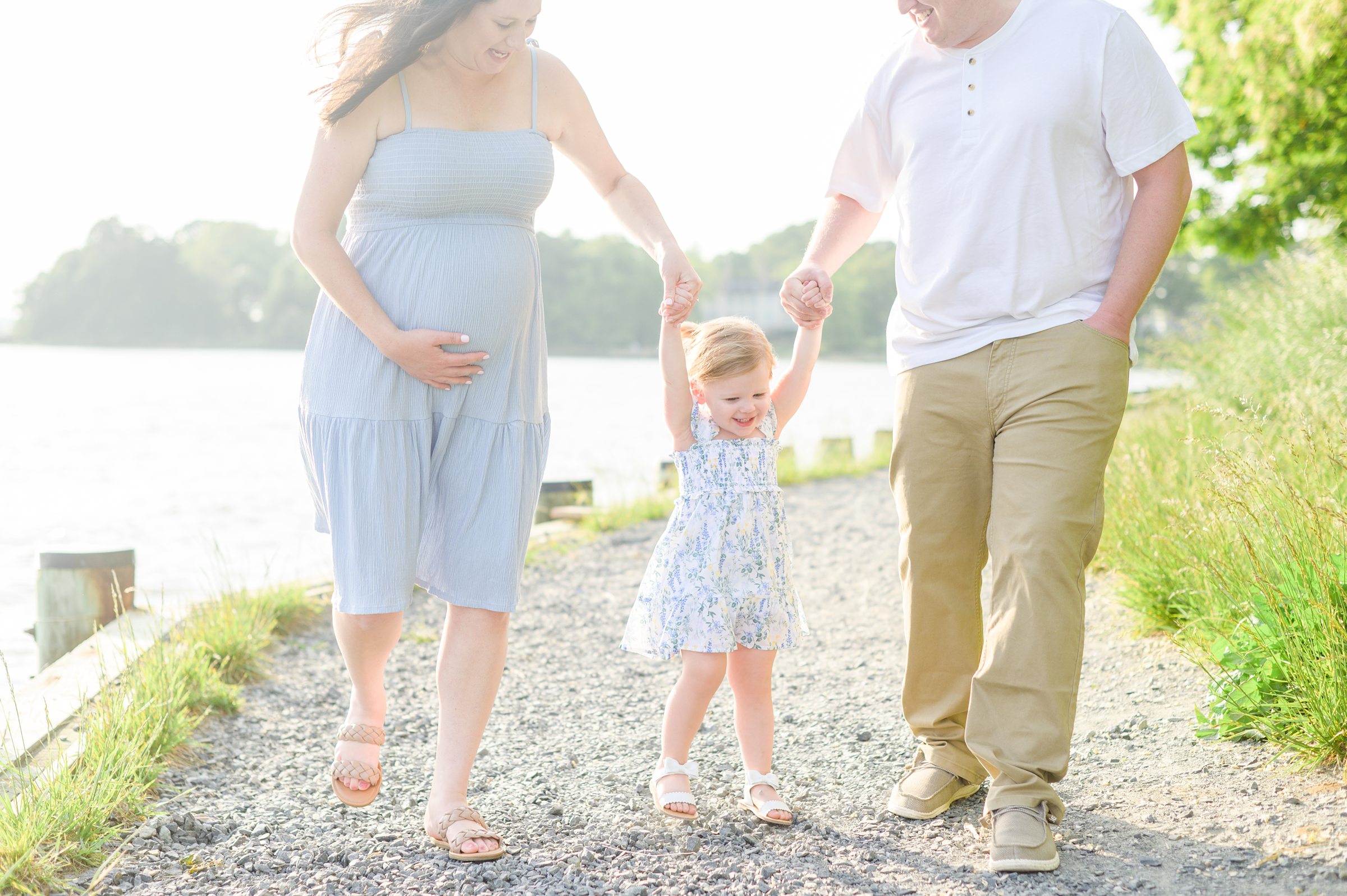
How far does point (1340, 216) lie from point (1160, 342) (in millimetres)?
1798

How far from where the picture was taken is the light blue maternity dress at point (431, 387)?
2512 mm

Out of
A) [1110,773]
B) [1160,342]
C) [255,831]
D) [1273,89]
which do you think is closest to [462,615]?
[255,831]

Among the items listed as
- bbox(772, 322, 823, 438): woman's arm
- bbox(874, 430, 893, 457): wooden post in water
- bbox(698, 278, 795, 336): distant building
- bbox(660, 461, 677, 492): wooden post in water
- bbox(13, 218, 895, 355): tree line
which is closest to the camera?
bbox(772, 322, 823, 438): woman's arm

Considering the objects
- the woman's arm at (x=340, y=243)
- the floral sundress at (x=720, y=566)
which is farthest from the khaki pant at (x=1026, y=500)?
the woman's arm at (x=340, y=243)

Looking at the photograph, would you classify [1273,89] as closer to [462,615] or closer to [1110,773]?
[1110,773]

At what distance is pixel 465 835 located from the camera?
2545 mm

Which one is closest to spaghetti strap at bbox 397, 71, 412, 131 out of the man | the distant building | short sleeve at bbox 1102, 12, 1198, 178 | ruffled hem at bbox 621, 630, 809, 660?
the man

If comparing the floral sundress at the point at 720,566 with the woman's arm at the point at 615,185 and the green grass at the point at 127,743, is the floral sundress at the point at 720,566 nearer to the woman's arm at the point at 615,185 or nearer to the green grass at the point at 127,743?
the woman's arm at the point at 615,185

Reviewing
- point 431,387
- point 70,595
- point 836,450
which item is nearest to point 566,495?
point 836,450

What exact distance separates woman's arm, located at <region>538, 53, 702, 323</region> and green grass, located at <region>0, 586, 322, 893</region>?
5.90ft

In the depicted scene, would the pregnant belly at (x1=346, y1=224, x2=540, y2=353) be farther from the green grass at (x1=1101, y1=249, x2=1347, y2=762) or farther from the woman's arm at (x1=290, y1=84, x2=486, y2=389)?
the green grass at (x1=1101, y1=249, x2=1347, y2=762)

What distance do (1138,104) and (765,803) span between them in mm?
1855

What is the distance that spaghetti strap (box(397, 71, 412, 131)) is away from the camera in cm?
247

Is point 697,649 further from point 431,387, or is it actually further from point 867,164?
point 867,164
